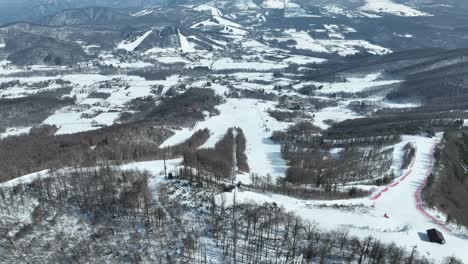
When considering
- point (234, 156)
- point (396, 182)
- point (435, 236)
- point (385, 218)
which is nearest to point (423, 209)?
point (385, 218)

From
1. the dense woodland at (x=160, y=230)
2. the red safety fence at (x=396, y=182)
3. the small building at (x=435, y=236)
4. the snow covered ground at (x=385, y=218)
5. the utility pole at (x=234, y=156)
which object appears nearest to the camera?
the dense woodland at (x=160, y=230)

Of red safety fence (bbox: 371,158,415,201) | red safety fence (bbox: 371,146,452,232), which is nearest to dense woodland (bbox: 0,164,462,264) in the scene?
red safety fence (bbox: 371,146,452,232)

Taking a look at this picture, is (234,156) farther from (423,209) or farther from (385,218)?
(423,209)

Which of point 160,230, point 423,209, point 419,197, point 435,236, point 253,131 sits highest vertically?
point 435,236

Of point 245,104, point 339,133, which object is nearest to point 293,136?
point 339,133

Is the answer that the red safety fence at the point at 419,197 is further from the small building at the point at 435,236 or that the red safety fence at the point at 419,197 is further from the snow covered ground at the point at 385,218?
the small building at the point at 435,236

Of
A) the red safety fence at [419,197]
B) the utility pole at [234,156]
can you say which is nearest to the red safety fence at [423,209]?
the red safety fence at [419,197]
